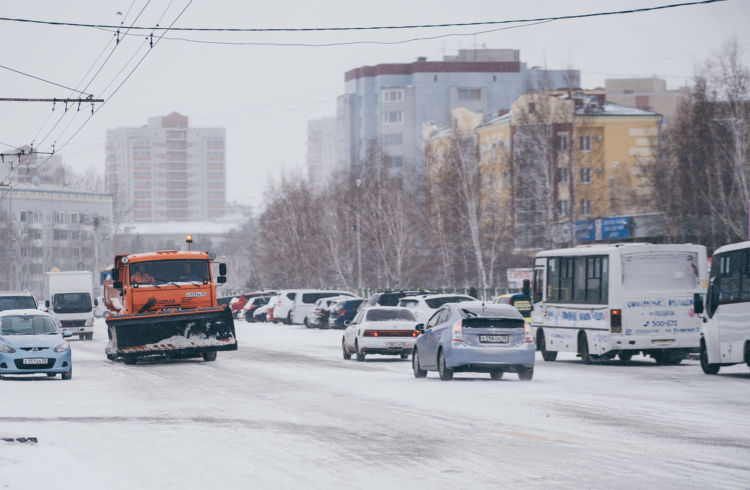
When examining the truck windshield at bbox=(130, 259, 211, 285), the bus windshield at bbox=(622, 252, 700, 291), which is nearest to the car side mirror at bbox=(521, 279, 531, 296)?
the bus windshield at bbox=(622, 252, 700, 291)

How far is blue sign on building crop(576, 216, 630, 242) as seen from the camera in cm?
6919

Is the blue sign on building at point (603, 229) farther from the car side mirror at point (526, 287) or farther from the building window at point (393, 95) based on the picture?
the building window at point (393, 95)

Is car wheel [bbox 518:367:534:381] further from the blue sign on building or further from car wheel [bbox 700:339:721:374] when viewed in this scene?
the blue sign on building

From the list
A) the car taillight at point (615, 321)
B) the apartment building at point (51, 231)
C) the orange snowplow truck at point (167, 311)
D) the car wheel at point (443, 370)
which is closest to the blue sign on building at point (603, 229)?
the orange snowplow truck at point (167, 311)

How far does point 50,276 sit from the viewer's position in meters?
62.2

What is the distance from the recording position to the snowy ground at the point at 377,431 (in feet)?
38.8

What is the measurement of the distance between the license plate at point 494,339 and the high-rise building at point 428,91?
433 ft

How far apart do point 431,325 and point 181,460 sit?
49.4ft

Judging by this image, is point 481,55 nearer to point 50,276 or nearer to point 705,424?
point 50,276

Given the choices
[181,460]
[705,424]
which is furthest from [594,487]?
[705,424]

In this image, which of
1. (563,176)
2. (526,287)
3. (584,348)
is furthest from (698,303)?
(563,176)

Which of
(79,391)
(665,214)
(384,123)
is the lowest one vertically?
(79,391)

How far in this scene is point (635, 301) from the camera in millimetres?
31578

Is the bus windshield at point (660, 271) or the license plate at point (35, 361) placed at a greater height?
the bus windshield at point (660, 271)
